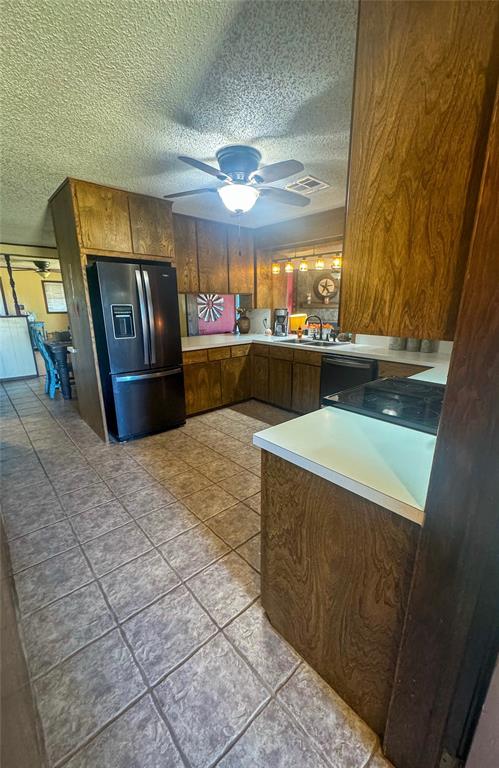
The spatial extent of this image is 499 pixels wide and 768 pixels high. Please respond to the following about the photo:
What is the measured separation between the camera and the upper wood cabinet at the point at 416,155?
0.56m

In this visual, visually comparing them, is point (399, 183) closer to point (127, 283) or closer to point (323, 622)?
point (323, 622)

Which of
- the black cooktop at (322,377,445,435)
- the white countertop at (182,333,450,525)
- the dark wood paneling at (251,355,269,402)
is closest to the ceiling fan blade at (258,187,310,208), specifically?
the black cooktop at (322,377,445,435)

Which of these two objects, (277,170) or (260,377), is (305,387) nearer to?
(260,377)

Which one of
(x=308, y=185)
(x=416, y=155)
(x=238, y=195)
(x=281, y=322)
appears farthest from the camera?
(x=281, y=322)

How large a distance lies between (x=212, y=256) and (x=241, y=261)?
495 millimetres

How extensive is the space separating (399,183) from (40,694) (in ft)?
6.68

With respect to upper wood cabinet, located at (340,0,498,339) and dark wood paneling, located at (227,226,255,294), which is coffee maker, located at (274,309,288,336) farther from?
upper wood cabinet, located at (340,0,498,339)

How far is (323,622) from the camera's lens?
1.12 meters

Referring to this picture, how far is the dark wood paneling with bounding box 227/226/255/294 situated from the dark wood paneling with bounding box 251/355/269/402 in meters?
1.04

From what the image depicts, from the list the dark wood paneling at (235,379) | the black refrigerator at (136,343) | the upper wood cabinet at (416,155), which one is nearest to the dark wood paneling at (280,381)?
the dark wood paneling at (235,379)

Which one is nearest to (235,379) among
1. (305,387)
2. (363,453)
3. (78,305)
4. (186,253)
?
(305,387)

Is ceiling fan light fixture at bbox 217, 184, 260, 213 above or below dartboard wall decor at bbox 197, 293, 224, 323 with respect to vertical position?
above

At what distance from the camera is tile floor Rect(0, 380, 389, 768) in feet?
3.36

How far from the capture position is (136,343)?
3.03m
